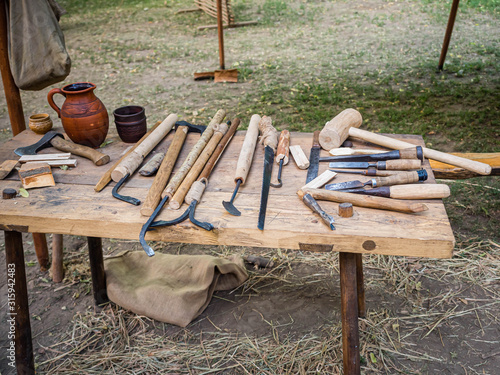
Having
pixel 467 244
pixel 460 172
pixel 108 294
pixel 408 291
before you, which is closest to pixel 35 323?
pixel 108 294

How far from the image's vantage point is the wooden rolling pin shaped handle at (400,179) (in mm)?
1974

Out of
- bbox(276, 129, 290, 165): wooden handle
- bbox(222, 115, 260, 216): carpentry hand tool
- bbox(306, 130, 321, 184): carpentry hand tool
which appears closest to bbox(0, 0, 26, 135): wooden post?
bbox(222, 115, 260, 216): carpentry hand tool

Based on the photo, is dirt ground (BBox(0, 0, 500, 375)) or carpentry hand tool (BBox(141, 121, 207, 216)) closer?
carpentry hand tool (BBox(141, 121, 207, 216))

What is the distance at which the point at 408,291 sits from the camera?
9.95 ft

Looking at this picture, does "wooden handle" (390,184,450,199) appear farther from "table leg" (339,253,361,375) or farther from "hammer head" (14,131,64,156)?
"hammer head" (14,131,64,156)

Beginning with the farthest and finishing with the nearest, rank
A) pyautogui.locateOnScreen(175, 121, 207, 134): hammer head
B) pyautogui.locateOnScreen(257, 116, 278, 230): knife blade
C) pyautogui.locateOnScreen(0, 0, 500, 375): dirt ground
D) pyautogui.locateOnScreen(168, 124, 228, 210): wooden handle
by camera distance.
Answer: pyautogui.locateOnScreen(175, 121, 207, 134): hammer head < pyautogui.locateOnScreen(0, 0, 500, 375): dirt ground < pyautogui.locateOnScreen(168, 124, 228, 210): wooden handle < pyautogui.locateOnScreen(257, 116, 278, 230): knife blade

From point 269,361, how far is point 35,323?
5.15 ft

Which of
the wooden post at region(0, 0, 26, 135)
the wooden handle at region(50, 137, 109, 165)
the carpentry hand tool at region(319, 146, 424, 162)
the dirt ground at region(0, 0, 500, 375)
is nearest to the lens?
the carpentry hand tool at region(319, 146, 424, 162)

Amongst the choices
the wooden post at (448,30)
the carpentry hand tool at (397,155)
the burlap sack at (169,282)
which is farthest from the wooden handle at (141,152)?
the wooden post at (448,30)

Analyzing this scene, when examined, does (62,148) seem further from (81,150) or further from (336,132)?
(336,132)

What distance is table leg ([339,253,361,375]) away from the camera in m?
1.91

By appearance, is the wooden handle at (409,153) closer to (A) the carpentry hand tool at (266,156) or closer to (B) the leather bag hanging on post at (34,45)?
(A) the carpentry hand tool at (266,156)

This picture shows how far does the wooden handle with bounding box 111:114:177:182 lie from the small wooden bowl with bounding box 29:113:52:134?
71 centimetres

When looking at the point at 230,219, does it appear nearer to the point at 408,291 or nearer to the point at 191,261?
the point at 191,261
